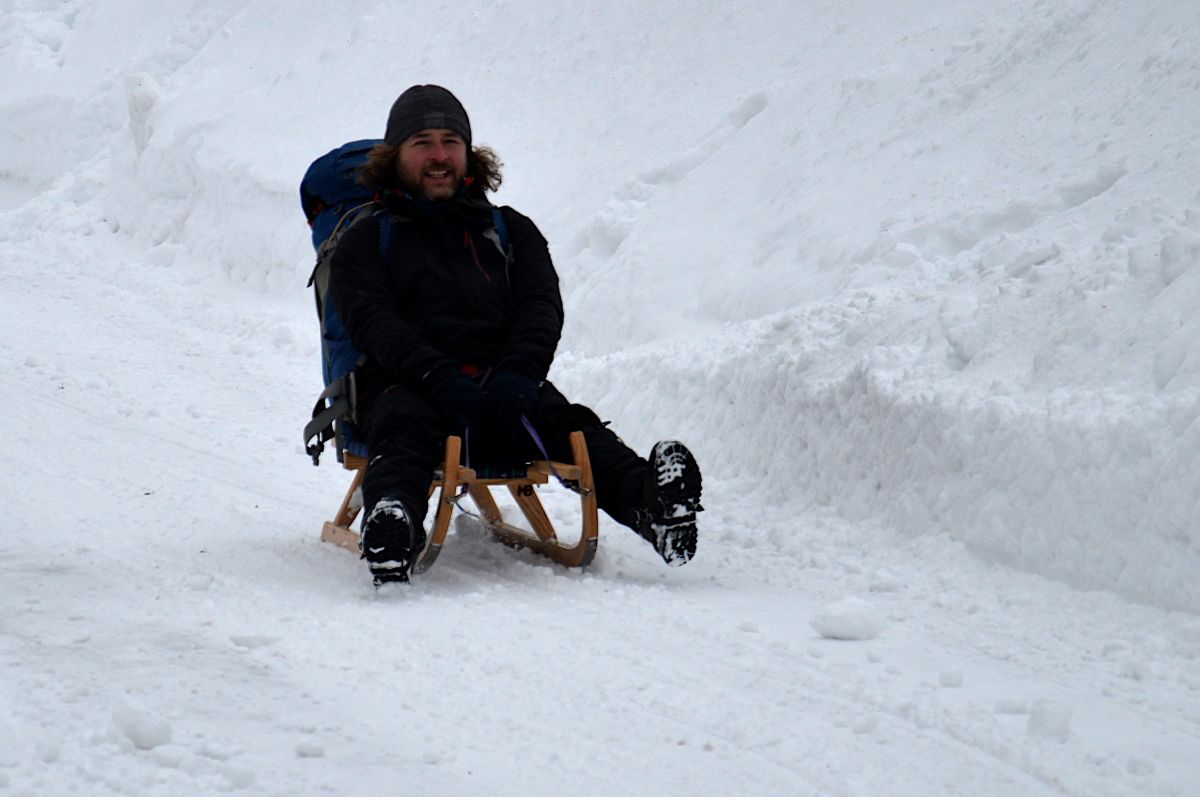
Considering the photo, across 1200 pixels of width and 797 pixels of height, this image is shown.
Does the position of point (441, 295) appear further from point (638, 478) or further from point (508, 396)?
point (638, 478)

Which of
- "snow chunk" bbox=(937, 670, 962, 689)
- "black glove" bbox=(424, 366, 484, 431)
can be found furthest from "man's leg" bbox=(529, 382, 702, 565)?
"snow chunk" bbox=(937, 670, 962, 689)

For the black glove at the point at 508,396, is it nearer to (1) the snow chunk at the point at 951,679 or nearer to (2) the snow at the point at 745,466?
(2) the snow at the point at 745,466

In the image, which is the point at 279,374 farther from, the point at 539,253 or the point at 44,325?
the point at 539,253

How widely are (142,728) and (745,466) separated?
10.7 ft

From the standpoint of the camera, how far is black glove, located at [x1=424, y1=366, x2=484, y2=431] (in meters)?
3.98

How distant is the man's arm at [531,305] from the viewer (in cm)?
418

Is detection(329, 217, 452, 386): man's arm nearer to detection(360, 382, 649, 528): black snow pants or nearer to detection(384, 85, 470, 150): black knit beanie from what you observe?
detection(360, 382, 649, 528): black snow pants

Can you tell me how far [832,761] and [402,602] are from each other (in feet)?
5.17

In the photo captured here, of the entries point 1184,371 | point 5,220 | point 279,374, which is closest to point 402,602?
point 1184,371

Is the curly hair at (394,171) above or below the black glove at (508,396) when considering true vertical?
above

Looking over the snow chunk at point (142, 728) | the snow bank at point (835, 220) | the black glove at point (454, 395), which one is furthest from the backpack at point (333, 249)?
the snow chunk at point (142, 728)

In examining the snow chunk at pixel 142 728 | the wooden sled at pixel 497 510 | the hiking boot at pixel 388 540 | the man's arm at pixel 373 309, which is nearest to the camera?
the snow chunk at pixel 142 728

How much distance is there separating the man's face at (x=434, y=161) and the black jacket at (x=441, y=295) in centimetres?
8

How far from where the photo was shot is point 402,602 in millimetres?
3645
